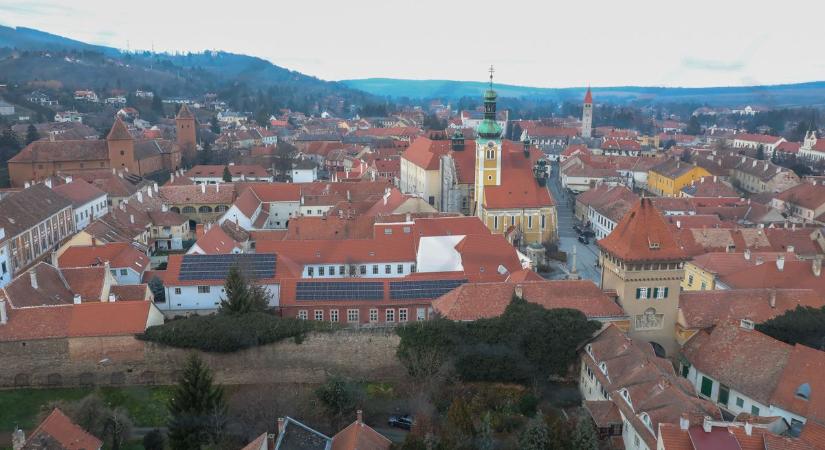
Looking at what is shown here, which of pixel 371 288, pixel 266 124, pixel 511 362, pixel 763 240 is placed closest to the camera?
pixel 511 362

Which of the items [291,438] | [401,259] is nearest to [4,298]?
[291,438]

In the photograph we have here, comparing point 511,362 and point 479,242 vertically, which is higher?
point 479,242

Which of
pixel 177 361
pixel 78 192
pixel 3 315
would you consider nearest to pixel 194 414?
pixel 177 361

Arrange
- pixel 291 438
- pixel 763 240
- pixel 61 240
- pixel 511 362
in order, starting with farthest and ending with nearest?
pixel 61 240
pixel 763 240
pixel 511 362
pixel 291 438

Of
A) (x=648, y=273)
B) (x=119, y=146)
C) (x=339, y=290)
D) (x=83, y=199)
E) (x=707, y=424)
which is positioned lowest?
(x=339, y=290)

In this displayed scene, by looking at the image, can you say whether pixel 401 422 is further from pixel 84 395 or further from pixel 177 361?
pixel 84 395

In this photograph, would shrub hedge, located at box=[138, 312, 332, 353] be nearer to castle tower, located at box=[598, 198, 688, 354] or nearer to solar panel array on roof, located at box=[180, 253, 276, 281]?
solar panel array on roof, located at box=[180, 253, 276, 281]

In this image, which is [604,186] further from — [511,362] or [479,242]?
[511,362]

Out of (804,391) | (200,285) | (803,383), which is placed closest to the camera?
(804,391)
